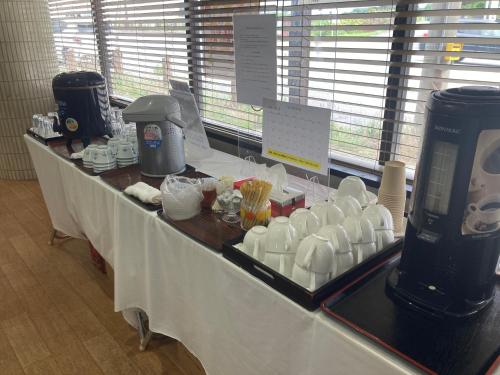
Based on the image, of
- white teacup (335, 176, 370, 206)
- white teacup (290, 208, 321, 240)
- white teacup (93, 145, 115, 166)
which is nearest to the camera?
white teacup (290, 208, 321, 240)

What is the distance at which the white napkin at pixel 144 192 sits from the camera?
3.89 feet

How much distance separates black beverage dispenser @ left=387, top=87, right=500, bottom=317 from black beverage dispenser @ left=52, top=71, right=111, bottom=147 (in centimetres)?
137

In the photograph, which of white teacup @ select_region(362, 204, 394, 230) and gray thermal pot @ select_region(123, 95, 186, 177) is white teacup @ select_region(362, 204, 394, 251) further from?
gray thermal pot @ select_region(123, 95, 186, 177)

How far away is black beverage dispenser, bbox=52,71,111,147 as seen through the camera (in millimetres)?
1612

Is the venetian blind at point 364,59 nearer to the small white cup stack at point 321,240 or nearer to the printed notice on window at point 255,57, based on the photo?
the printed notice on window at point 255,57

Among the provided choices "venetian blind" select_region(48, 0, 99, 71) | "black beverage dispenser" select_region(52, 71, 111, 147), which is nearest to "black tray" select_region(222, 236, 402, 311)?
"black beverage dispenser" select_region(52, 71, 111, 147)

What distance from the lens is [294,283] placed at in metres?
0.75

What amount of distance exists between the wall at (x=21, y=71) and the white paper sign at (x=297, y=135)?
2.66m

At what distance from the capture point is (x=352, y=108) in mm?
1373

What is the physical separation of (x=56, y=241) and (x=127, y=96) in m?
1.09

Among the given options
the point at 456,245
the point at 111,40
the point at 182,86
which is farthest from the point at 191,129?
the point at 111,40

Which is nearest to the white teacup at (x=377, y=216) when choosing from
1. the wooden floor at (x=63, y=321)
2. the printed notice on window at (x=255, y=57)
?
the printed notice on window at (x=255, y=57)

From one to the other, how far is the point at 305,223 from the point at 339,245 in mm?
95

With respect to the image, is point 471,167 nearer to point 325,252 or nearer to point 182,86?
point 325,252
